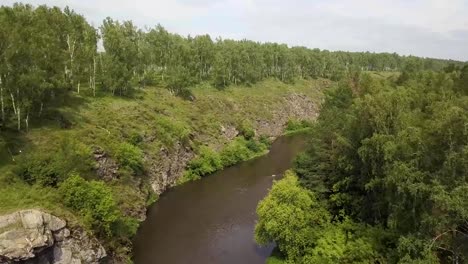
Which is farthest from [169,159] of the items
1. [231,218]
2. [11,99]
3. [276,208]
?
[276,208]

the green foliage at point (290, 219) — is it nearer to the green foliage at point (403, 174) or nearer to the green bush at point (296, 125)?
the green foliage at point (403, 174)

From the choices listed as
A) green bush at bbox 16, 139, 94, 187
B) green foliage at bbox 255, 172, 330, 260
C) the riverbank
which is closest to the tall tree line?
the riverbank

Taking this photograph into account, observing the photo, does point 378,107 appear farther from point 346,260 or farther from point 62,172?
point 62,172

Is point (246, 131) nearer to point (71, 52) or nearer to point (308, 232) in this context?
point (71, 52)

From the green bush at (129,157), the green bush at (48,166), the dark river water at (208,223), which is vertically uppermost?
the green bush at (48,166)

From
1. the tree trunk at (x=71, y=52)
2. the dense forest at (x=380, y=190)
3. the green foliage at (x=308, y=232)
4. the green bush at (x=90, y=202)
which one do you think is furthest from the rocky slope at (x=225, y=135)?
the green foliage at (x=308, y=232)

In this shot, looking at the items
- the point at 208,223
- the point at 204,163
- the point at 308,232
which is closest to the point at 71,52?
the point at 204,163
